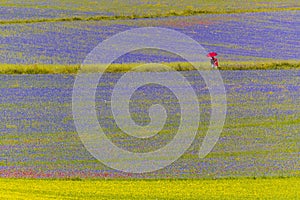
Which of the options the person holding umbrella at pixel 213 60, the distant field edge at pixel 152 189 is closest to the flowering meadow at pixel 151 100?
the distant field edge at pixel 152 189

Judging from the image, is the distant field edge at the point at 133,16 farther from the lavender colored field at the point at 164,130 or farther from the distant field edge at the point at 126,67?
the lavender colored field at the point at 164,130

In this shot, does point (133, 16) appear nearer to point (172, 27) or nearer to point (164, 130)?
point (172, 27)

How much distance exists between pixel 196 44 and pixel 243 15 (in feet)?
12.3

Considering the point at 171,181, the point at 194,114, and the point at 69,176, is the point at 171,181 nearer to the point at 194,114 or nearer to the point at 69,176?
the point at 69,176

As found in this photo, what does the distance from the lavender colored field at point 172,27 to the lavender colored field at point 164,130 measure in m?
1.82

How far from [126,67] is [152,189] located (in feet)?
24.3

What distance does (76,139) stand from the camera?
1647cm

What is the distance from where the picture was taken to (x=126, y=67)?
20844 millimetres

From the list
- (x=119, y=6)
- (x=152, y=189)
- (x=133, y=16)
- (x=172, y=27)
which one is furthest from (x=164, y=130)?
(x=119, y=6)

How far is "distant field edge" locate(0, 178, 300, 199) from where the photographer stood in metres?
13.6

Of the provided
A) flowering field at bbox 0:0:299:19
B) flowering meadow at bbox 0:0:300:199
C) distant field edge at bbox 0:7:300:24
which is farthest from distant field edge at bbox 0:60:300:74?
flowering field at bbox 0:0:299:19

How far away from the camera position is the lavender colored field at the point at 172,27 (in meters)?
22.2

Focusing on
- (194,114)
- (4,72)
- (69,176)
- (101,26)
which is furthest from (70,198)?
(101,26)

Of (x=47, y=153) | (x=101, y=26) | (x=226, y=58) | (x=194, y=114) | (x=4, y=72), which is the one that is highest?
(x=101, y=26)
